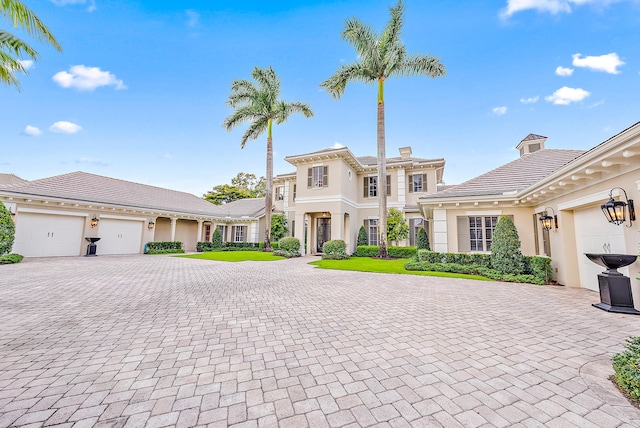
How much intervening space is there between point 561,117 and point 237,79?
1943cm

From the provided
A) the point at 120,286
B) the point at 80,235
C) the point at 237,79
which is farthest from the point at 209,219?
the point at 120,286

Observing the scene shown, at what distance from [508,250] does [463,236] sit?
2110 millimetres

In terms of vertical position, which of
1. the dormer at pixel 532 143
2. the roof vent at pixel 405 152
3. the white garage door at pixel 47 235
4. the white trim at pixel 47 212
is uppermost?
the roof vent at pixel 405 152

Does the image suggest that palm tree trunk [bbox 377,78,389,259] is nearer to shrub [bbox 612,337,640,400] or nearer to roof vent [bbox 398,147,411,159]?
roof vent [bbox 398,147,411,159]

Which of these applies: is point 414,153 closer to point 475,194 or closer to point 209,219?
point 475,194

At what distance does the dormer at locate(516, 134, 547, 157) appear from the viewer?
41.1ft

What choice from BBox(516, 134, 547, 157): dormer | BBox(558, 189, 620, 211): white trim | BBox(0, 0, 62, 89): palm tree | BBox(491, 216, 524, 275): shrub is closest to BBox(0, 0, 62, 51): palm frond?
BBox(0, 0, 62, 89): palm tree

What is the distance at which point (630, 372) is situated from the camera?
6.96ft

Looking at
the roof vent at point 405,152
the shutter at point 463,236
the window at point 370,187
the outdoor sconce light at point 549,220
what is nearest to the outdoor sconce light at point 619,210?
the outdoor sconce light at point 549,220

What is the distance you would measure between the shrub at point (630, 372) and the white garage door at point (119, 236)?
71.5 feet

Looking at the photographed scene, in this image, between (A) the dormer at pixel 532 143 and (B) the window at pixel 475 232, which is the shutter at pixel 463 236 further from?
(A) the dormer at pixel 532 143

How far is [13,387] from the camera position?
7.16ft

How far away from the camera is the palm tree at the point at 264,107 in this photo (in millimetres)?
17594

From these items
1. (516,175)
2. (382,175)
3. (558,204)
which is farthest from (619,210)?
(382,175)
